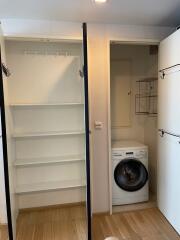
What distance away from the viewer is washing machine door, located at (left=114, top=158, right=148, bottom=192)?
298cm

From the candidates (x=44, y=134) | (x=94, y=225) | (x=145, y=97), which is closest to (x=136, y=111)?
(x=145, y=97)

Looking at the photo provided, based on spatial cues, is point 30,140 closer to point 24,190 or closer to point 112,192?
point 24,190

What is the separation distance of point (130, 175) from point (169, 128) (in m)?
1.01

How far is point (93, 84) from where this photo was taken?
8.67 feet

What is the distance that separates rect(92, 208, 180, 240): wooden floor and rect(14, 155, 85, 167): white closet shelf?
2.62 ft

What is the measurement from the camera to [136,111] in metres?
3.57

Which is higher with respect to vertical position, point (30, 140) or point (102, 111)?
point (102, 111)

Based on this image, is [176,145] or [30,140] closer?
[176,145]

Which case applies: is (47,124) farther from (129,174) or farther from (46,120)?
(129,174)

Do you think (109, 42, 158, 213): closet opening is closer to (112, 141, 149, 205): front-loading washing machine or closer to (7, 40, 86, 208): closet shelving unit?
(112, 141, 149, 205): front-loading washing machine

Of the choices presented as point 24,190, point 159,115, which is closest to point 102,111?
point 159,115

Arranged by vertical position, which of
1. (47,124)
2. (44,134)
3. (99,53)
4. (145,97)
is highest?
(99,53)

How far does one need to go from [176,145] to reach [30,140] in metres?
1.82

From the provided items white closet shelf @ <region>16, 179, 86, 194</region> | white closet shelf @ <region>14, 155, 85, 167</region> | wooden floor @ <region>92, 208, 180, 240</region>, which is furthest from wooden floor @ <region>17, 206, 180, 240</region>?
white closet shelf @ <region>14, 155, 85, 167</region>
